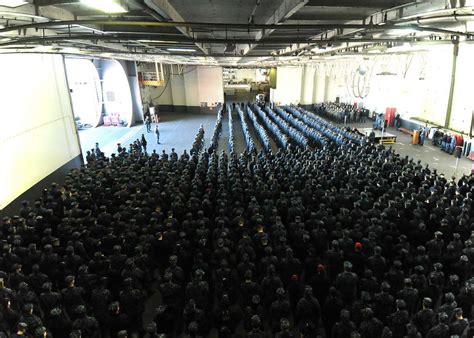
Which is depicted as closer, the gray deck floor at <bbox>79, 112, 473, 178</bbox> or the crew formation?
the crew formation

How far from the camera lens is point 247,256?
6051 mm

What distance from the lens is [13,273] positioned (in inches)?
241

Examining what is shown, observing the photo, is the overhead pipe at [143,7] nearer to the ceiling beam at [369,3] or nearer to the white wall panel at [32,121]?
the ceiling beam at [369,3]

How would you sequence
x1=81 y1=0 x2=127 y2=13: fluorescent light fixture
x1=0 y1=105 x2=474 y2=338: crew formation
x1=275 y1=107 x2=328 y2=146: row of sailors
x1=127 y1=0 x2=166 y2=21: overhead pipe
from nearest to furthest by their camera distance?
x1=81 y1=0 x2=127 y2=13: fluorescent light fixture, x1=127 y1=0 x2=166 y2=21: overhead pipe, x1=0 y1=105 x2=474 y2=338: crew formation, x1=275 y1=107 x2=328 y2=146: row of sailors

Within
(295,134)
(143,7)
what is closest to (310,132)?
(295,134)

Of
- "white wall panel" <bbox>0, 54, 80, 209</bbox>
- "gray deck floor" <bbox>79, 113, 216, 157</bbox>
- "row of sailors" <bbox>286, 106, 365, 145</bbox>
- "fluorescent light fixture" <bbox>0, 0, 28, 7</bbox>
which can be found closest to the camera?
"fluorescent light fixture" <bbox>0, 0, 28, 7</bbox>

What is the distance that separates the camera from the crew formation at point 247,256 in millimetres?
5129

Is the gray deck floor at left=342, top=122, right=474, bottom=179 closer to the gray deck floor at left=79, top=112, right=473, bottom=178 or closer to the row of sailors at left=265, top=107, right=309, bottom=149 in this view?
the gray deck floor at left=79, top=112, right=473, bottom=178

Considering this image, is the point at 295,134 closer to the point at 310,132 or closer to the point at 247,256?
the point at 310,132

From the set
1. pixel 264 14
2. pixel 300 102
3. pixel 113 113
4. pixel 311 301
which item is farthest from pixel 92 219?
pixel 300 102

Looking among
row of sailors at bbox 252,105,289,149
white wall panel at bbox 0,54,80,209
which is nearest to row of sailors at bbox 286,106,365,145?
row of sailors at bbox 252,105,289,149

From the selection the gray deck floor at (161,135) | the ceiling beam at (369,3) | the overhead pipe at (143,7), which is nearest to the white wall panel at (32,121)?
the gray deck floor at (161,135)

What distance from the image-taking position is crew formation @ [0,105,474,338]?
16.8 ft

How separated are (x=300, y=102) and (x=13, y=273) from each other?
1192 inches
